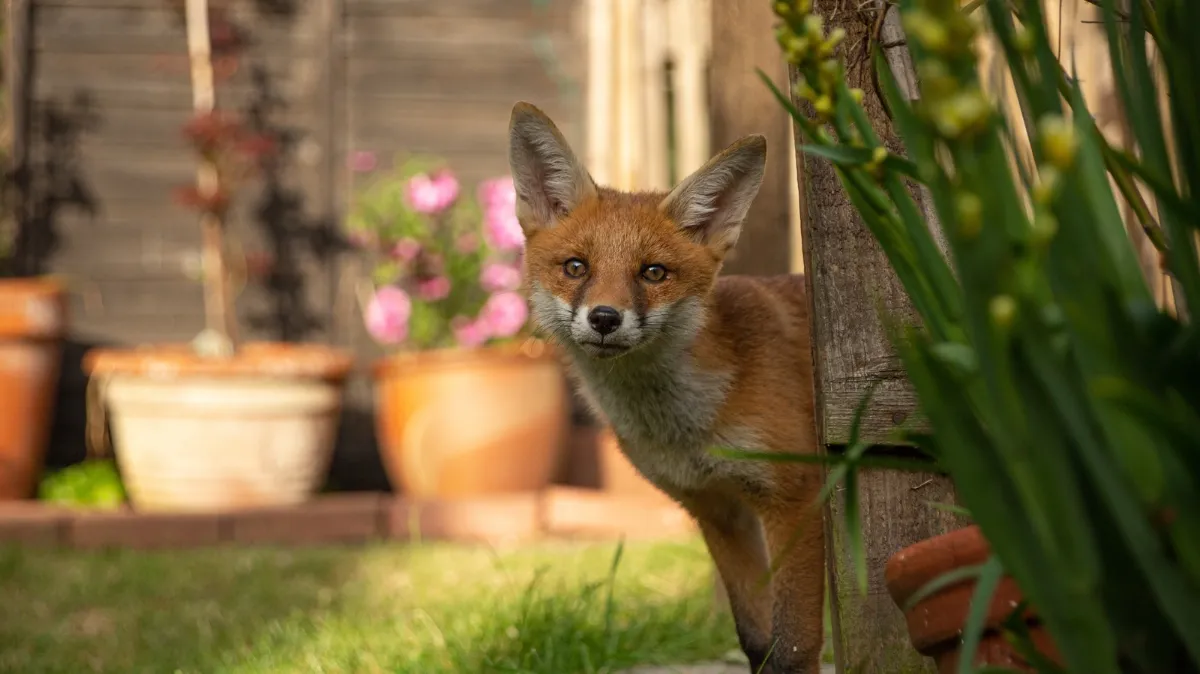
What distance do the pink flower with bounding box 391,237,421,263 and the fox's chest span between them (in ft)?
13.8

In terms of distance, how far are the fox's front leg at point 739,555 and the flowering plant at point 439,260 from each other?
3812mm

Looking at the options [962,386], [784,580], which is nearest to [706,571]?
[784,580]

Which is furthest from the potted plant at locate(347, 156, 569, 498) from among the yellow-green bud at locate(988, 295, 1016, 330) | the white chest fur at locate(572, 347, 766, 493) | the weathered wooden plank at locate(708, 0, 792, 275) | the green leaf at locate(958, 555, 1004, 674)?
the yellow-green bud at locate(988, 295, 1016, 330)

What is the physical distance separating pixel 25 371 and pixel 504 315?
254 cm

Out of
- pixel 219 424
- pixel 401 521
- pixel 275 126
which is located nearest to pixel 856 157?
pixel 401 521

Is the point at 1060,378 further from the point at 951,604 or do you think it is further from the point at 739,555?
the point at 739,555

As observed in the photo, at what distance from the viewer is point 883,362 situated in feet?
7.56

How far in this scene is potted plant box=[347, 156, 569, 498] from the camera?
21.7 ft

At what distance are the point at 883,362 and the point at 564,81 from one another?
18.9ft

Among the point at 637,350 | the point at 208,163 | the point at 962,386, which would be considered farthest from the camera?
the point at 208,163

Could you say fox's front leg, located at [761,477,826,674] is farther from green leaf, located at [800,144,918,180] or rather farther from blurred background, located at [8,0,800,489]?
blurred background, located at [8,0,800,489]

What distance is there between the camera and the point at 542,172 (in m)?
3.27

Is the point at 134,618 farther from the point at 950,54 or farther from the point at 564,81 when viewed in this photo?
the point at 564,81

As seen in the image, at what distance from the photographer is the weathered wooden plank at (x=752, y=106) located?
13.9 feet
